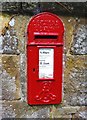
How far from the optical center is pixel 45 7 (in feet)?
6.65

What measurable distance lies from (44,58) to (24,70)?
6.8 inches

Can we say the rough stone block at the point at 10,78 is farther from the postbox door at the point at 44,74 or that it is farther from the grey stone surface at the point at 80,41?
the grey stone surface at the point at 80,41

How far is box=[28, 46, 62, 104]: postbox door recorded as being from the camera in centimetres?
202

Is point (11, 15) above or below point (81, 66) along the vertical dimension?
above

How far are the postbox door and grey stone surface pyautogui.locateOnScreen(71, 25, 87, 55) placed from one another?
0.43 ft

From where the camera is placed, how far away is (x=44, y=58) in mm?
2031

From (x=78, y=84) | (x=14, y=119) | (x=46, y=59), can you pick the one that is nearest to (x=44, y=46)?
(x=46, y=59)

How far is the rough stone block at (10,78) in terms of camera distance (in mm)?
2068

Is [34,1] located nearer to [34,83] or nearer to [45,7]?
[45,7]

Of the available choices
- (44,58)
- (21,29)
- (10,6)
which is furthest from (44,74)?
(10,6)

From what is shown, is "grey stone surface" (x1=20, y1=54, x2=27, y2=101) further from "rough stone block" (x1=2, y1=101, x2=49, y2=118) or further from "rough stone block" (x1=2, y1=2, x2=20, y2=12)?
"rough stone block" (x1=2, y1=2, x2=20, y2=12)

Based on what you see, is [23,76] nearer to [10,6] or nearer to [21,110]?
[21,110]

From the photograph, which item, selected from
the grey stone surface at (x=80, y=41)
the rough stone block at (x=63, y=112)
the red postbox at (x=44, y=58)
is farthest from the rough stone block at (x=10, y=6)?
the rough stone block at (x=63, y=112)

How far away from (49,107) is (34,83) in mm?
234
